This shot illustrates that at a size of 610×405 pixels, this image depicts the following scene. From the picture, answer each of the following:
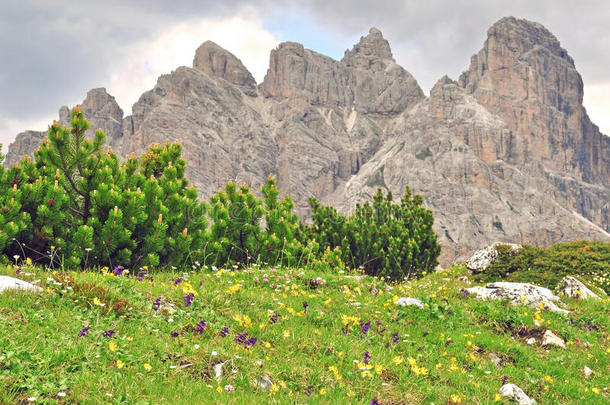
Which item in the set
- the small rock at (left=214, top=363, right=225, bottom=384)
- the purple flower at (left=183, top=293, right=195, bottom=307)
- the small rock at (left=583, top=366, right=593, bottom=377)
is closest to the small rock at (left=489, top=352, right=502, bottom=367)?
the small rock at (left=583, top=366, right=593, bottom=377)

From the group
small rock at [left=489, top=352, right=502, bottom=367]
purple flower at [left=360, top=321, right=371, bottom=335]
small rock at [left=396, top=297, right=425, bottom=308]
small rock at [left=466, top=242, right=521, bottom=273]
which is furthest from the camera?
small rock at [left=466, top=242, right=521, bottom=273]

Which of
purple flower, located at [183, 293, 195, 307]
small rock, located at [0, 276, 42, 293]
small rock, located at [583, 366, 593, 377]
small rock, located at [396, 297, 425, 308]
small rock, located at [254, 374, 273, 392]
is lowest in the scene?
small rock, located at [583, 366, 593, 377]

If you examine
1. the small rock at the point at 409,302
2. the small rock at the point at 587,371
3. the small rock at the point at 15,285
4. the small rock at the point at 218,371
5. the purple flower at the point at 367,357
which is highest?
the small rock at the point at 15,285

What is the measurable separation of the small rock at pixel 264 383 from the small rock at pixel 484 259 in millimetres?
14520

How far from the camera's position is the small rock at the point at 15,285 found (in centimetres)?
646

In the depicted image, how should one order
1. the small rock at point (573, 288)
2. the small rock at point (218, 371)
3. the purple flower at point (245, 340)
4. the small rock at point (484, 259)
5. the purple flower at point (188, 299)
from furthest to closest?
the small rock at point (484, 259)
the small rock at point (573, 288)
the purple flower at point (188, 299)
the purple flower at point (245, 340)
the small rock at point (218, 371)

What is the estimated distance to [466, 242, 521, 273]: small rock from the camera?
58.4ft

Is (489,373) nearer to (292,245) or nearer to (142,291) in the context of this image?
(142,291)

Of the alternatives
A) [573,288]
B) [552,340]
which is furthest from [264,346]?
[573,288]

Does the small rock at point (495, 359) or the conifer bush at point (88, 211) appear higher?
the conifer bush at point (88, 211)

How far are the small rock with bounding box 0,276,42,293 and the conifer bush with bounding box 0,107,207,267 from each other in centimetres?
347

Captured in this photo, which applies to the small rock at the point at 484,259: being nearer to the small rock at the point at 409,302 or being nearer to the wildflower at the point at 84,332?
the small rock at the point at 409,302

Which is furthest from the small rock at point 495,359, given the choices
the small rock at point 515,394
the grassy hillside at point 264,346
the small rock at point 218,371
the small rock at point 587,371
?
the small rock at point 218,371

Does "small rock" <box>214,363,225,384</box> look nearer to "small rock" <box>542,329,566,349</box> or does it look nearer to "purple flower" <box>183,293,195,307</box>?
"purple flower" <box>183,293,195,307</box>
